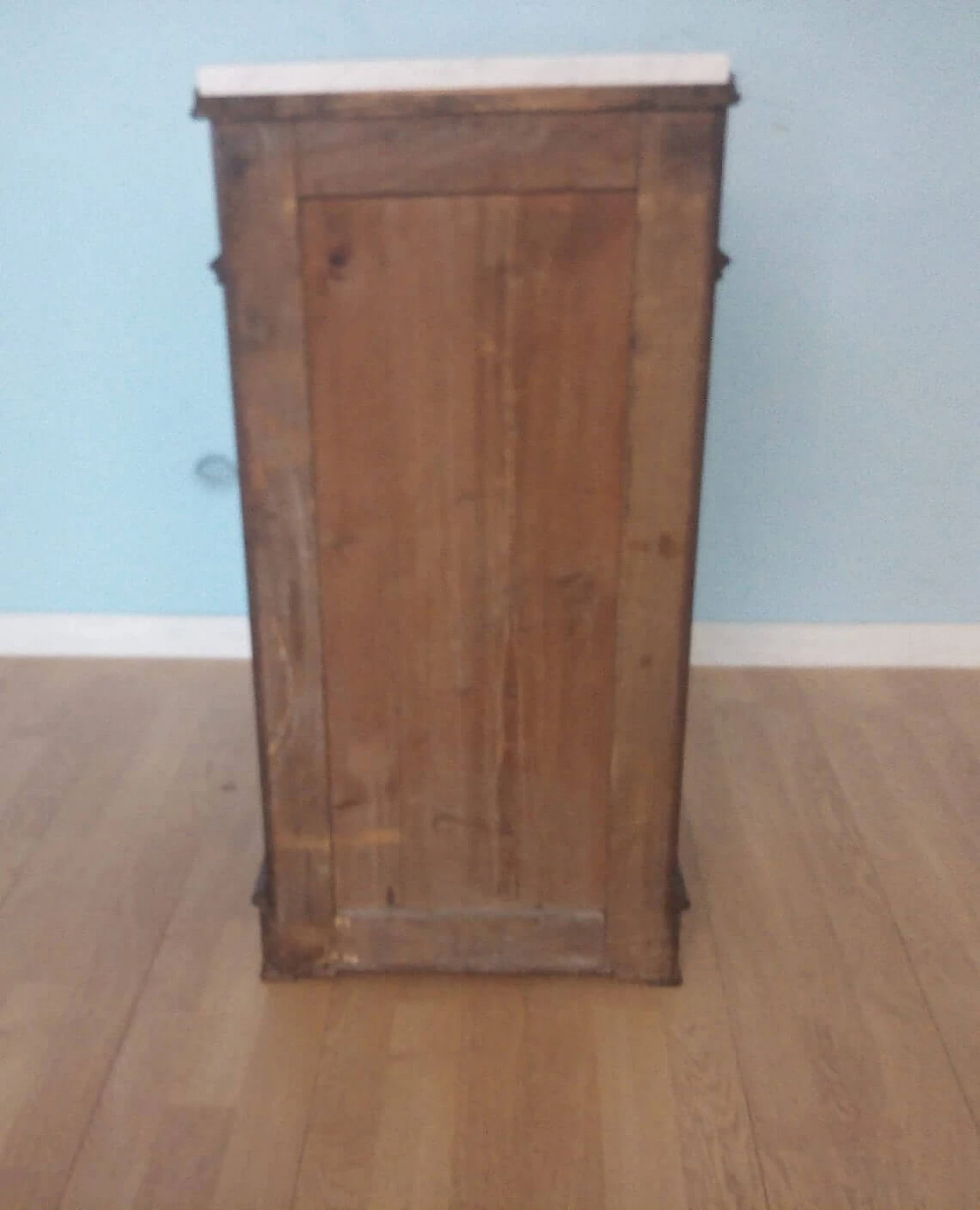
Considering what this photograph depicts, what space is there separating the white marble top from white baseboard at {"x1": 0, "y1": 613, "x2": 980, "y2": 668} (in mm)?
1330

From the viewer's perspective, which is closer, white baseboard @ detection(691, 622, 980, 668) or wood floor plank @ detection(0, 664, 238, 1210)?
wood floor plank @ detection(0, 664, 238, 1210)

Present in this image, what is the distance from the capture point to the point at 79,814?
70.9 inches

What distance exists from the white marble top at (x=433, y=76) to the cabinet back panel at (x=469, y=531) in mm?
101

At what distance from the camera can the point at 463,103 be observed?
1.08 meters

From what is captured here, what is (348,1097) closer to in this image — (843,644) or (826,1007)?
(826,1007)

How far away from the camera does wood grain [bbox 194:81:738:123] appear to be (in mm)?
1074

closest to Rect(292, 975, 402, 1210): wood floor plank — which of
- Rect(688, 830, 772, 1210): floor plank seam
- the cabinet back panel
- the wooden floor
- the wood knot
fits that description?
the wooden floor

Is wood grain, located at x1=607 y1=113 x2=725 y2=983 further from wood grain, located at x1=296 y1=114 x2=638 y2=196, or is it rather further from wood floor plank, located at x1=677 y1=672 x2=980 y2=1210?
wood floor plank, located at x1=677 y1=672 x2=980 y2=1210

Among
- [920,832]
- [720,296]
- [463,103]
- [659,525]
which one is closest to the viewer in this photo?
[463,103]

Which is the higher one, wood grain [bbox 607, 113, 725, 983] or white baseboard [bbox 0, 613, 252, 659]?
wood grain [bbox 607, 113, 725, 983]

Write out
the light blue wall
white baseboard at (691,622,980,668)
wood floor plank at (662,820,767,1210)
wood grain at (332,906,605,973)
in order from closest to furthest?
wood floor plank at (662,820,767,1210) → wood grain at (332,906,605,973) → the light blue wall → white baseboard at (691,622,980,668)

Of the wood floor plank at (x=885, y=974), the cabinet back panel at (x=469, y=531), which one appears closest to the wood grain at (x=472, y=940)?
the cabinet back panel at (x=469, y=531)

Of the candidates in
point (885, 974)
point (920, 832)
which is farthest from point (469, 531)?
point (920, 832)

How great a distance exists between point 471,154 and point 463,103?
0.05m
